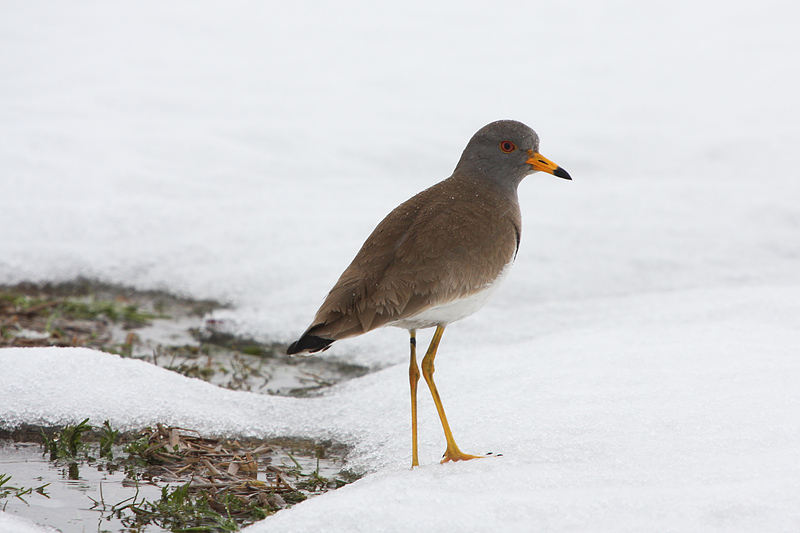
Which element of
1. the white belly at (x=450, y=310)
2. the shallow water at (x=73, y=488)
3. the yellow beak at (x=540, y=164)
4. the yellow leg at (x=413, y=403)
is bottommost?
the shallow water at (x=73, y=488)

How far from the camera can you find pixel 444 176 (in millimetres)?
9906

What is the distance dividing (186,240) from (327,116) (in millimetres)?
4036

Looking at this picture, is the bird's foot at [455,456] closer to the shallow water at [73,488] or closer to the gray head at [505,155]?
the shallow water at [73,488]

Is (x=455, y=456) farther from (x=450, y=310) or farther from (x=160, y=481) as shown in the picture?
(x=160, y=481)

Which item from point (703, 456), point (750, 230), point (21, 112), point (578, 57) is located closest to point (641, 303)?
point (750, 230)

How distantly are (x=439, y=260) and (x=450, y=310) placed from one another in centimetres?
26

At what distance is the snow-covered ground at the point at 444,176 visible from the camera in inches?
138

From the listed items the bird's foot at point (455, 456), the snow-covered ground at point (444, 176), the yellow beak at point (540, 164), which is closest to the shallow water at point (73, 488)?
the snow-covered ground at point (444, 176)

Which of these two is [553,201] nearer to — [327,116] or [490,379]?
[327,116]

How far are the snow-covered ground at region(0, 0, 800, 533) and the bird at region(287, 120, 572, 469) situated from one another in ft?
2.23

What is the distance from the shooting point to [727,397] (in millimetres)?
4094

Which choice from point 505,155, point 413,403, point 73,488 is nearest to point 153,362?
point 73,488

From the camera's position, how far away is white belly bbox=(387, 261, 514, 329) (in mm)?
3720

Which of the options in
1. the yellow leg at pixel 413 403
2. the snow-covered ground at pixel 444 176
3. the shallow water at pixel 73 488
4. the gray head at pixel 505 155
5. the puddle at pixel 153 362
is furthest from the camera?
the gray head at pixel 505 155
